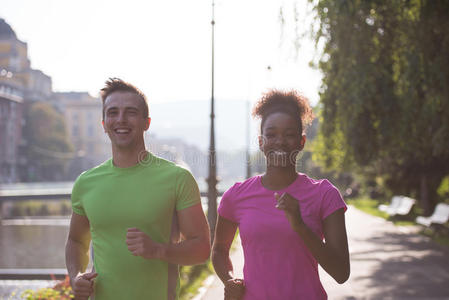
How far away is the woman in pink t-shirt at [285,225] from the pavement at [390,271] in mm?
5940

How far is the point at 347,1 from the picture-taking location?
8523mm

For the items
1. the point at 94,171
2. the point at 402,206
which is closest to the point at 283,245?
the point at 94,171

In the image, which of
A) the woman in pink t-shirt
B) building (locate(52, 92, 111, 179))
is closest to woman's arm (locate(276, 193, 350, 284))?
the woman in pink t-shirt

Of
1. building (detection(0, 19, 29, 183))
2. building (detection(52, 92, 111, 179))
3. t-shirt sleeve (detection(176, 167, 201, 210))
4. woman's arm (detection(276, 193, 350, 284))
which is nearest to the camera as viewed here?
woman's arm (detection(276, 193, 350, 284))

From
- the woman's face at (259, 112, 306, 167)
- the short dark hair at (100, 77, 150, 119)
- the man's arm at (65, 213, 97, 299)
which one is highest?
the short dark hair at (100, 77, 150, 119)

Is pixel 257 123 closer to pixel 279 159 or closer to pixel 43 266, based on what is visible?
pixel 279 159

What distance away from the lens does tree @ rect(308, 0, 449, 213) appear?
29.1 ft

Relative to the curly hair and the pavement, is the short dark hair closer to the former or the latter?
the curly hair

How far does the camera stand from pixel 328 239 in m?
2.55

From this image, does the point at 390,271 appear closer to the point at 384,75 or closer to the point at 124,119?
the point at 384,75

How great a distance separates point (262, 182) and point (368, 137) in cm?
775

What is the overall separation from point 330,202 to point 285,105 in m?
0.57

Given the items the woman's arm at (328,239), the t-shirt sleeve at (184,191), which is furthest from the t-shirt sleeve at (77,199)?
the woman's arm at (328,239)

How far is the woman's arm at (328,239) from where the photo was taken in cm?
235
